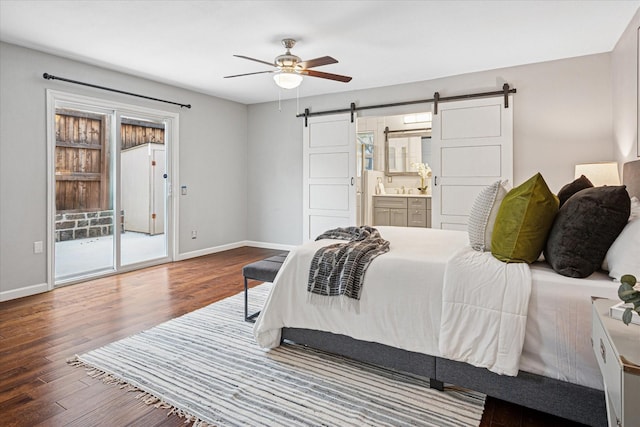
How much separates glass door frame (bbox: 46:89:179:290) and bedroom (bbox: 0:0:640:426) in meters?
0.08

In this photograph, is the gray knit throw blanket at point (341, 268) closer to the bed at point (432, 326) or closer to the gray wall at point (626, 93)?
the bed at point (432, 326)

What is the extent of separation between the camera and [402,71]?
15.3 ft

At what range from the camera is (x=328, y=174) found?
5797mm

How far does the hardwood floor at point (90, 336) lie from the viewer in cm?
183

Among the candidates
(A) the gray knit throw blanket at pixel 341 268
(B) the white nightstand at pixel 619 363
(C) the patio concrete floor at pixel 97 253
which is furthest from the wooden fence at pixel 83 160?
(B) the white nightstand at pixel 619 363

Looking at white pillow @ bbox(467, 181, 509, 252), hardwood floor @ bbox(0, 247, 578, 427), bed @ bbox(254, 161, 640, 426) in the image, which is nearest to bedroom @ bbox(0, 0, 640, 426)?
hardwood floor @ bbox(0, 247, 578, 427)

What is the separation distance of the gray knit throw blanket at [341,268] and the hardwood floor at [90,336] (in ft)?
3.09

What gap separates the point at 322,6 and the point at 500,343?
8.91ft

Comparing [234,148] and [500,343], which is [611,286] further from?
[234,148]

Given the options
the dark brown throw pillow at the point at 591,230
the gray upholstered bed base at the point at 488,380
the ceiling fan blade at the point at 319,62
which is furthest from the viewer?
the ceiling fan blade at the point at 319,62

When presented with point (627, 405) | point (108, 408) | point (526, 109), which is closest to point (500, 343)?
point (627, 405)

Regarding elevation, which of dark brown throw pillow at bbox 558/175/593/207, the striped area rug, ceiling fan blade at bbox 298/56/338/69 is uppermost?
ceiling fan blade at bbox 298/56/338/69

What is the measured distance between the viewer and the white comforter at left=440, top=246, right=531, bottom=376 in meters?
1.72

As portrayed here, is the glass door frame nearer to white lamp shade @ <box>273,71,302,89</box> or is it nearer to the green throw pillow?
white lamp shade @ <box>273,71,302,89</box>
